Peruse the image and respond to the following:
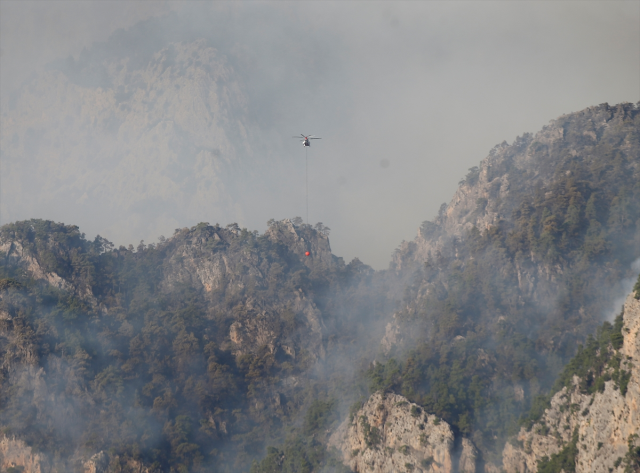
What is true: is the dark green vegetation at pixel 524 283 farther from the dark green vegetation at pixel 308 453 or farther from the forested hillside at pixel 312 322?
the dark green vegetation at pixel 308 453

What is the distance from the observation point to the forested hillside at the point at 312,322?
348 feet

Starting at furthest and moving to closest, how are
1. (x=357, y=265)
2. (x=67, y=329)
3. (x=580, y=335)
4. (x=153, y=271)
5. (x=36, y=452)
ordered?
(x=357, y=265) → (x=153, y=271) → (x=67, y=329) → (x=580, y=335) → (x=36, y=452)

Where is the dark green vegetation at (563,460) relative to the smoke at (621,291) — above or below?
below

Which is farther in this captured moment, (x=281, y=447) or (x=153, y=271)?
(x=153, y=271)

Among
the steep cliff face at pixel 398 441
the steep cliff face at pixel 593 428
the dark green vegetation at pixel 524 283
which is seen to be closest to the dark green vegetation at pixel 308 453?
the steep cliff face at pixel 398 441

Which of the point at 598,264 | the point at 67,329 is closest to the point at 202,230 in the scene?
the point at 67,329

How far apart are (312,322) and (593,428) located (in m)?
60.2

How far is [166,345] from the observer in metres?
124

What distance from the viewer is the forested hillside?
105938 mm

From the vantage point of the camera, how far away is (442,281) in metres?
128

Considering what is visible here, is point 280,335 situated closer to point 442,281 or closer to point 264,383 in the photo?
point 264,383

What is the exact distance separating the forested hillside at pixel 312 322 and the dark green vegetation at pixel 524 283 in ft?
0.94

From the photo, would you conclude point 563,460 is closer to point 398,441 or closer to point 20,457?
point 398,441

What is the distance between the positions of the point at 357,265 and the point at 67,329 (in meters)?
58.2
